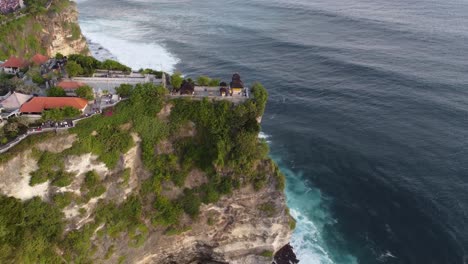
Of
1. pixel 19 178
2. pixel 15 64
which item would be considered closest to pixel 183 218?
pixel 19 178

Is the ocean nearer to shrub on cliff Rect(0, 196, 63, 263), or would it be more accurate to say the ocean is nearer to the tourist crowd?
Result: the tourist crowd

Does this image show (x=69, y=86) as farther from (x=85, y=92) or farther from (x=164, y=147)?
(x=164, y=147)

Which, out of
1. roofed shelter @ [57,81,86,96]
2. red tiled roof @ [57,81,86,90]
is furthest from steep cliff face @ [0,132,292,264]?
red tiled roof @ [57,81,86,90]

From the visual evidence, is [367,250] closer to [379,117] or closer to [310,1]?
[379,117]

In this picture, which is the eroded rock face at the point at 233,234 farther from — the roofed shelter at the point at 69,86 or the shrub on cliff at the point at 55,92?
the shrub on cliff at the point at 55,92

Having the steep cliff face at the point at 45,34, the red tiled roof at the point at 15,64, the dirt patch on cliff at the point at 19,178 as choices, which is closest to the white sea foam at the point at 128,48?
the steep cliff face at the point at 45,34

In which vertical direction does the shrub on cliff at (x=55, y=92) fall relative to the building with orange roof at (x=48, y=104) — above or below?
above
